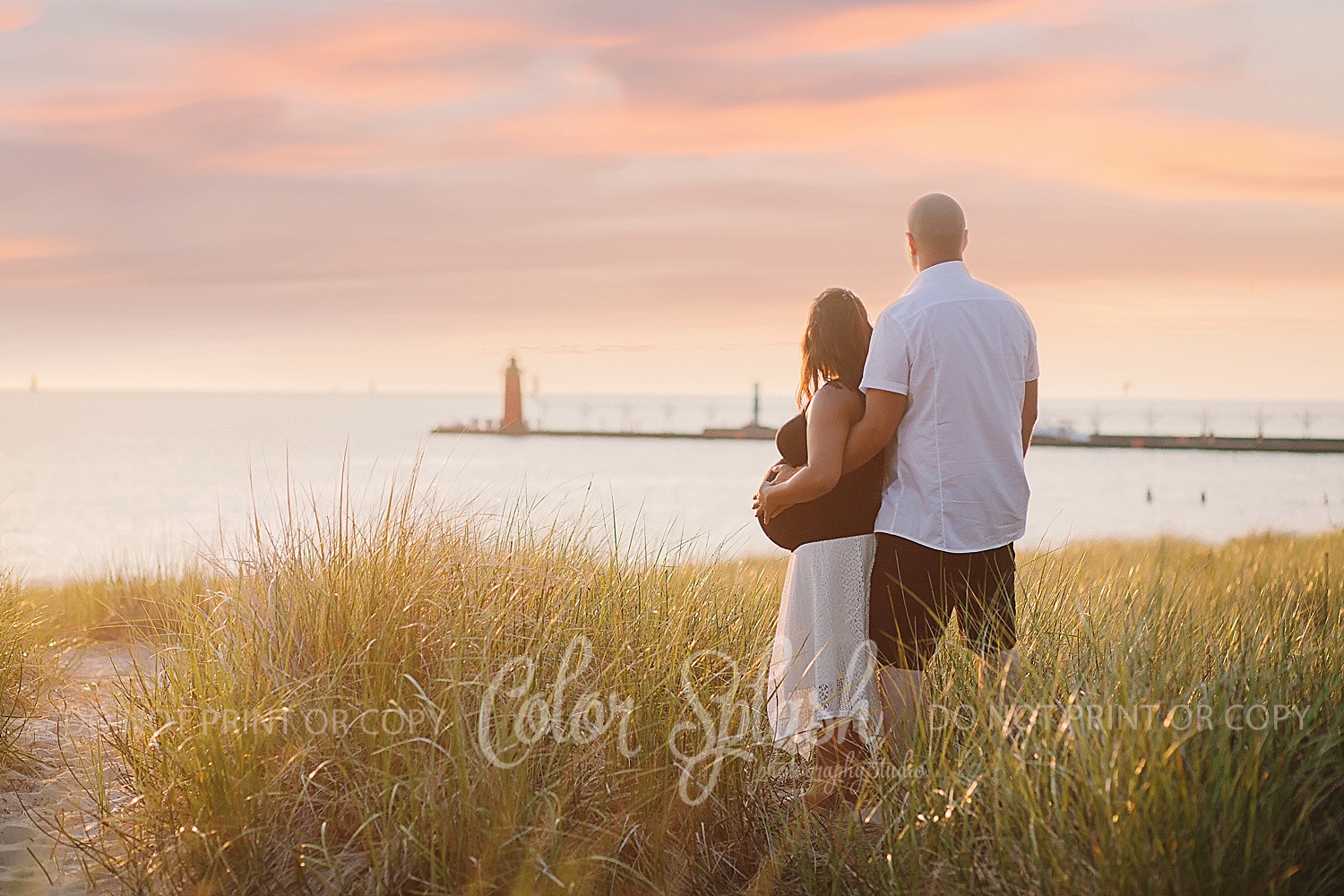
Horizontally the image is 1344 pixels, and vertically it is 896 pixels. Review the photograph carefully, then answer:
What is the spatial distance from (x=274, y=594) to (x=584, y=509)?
71.7 inches

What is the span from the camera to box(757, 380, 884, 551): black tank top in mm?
3689

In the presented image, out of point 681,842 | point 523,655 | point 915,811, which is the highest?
point 523,655

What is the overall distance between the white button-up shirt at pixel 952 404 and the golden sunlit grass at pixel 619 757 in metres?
0.57

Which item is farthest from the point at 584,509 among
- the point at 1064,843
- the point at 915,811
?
the point at 1064,843

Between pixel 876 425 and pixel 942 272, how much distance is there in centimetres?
59

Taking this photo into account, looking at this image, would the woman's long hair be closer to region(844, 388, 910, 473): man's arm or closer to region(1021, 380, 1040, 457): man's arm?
region(844, 388, 910, 473): man's arm

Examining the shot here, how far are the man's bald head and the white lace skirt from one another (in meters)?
1.05

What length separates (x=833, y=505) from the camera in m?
3.70

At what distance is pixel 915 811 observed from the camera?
3.14m

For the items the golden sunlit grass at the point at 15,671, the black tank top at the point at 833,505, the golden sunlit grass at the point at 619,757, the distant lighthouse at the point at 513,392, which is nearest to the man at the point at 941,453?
the black tank top at the point at 833,505

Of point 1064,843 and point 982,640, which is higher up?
point 982,640

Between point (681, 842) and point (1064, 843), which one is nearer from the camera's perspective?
point (1064, 843)

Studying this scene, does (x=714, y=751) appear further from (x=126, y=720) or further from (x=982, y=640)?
(x=126, y=720)

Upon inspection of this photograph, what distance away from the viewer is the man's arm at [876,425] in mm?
3443
